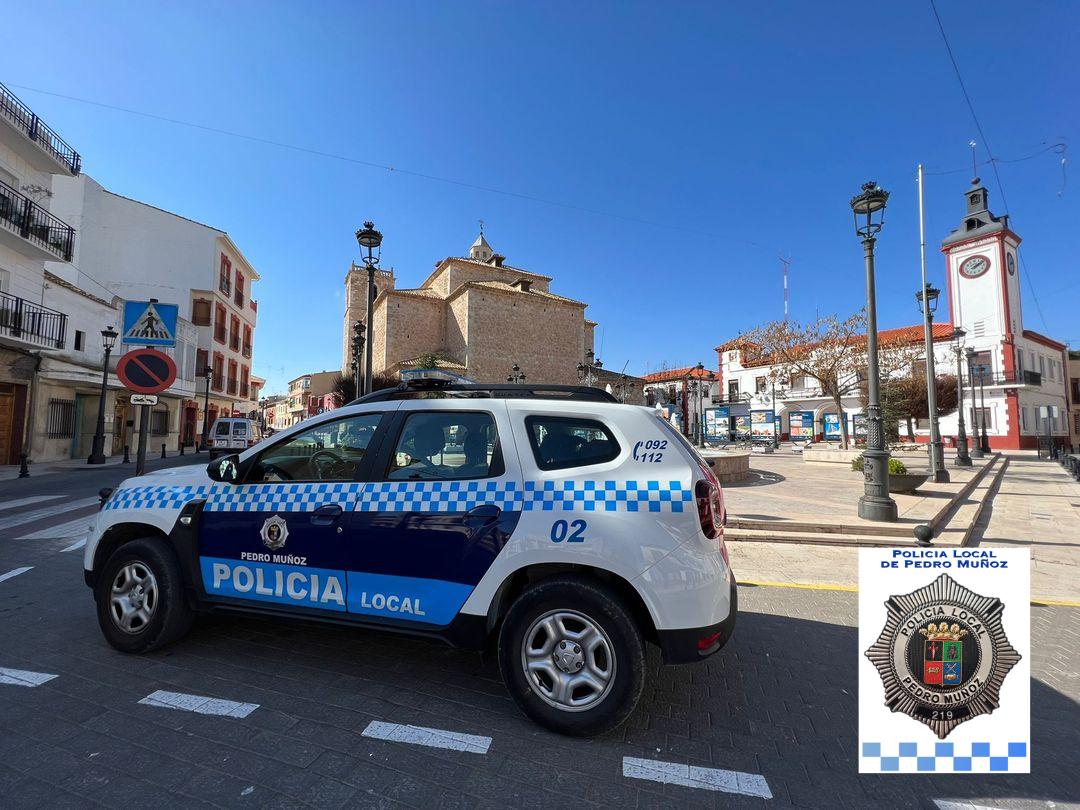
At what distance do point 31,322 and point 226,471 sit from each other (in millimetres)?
21622

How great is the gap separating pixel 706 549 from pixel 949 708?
1.17 metres

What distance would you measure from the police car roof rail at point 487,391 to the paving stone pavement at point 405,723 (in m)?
1.44

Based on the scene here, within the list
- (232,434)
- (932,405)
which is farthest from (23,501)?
(932,405)

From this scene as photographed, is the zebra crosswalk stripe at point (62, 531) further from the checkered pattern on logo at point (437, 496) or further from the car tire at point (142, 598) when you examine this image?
the checkered pattern on logo at point (437, 496)

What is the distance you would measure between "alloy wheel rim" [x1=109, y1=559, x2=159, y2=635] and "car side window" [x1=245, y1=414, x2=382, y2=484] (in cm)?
101

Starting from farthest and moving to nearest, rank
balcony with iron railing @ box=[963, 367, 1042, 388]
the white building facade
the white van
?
balcony with iron railing @ box=[963, 367, 1042, 388], the white van, the white building facade

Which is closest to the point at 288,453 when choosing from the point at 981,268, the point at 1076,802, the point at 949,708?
the point at 949,708

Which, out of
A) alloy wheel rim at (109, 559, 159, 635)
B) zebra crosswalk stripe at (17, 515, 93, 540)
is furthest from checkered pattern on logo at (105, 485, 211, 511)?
zebra crosswalk stripe at (17, 515, 93, 540)

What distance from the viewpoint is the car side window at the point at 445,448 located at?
2.86 metres

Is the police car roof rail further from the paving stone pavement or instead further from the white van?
the white van

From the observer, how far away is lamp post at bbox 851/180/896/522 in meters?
7.79

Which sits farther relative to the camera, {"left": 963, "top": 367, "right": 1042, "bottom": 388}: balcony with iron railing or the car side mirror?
{"left": 963, "top": 367, "right": 1042, "bottom": 388}: balcony with iron railing

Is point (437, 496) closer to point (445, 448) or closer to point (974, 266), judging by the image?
point (445, 448)

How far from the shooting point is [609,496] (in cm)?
256
